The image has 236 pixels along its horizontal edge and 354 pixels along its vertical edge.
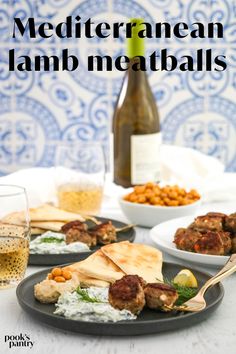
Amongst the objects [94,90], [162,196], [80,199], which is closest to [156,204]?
[162,196]

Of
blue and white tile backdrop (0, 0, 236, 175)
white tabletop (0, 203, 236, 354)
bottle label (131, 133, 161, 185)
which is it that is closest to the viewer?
white tabletop (0, 203, 236, 354)

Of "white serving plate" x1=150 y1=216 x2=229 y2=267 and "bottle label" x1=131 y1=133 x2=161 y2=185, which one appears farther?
"bottle label" x1=131 y1=133 x2=161 y2=185

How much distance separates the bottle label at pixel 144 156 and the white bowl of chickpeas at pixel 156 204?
243 mm

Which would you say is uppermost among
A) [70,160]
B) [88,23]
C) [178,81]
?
[88,23]

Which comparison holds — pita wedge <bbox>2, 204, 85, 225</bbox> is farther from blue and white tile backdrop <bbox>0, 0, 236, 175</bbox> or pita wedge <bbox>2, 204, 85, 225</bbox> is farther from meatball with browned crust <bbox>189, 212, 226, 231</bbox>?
blue and white tile backdrop <bbox>0, 0, 236, 175</bbox>

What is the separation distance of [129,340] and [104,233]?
1.66 feet

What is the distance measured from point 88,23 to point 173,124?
0.53 metres

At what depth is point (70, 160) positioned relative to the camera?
7.10 ft

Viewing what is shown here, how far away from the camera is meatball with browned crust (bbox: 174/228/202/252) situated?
162cm

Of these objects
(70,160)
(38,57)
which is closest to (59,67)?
(38,57)

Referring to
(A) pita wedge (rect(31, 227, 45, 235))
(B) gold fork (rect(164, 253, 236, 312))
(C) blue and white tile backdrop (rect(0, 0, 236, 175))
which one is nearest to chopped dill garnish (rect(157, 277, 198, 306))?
(B) gold fork (rect(164, 253, 236, 312))

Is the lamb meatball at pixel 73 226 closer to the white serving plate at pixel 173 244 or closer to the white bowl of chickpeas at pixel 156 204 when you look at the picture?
the white serving plate at pixel 173 244

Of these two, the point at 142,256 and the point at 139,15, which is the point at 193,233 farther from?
the point at 139,15

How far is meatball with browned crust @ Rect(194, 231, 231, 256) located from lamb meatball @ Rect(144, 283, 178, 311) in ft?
0.96
